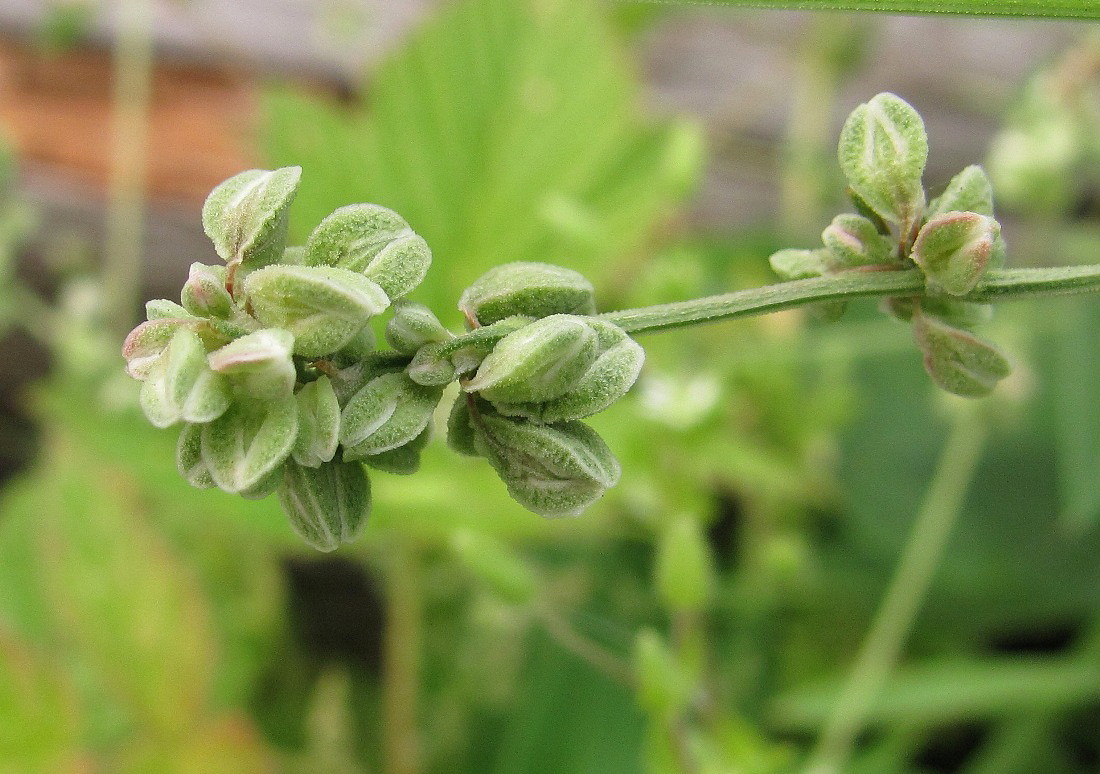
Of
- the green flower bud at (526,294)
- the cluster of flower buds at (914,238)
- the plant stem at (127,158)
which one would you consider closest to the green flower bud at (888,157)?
the cluster of flower buds at (914,238)

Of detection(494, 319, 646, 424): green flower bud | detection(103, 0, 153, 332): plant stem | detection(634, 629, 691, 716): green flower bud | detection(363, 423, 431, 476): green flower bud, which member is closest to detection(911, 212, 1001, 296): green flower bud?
detection(494, 319, 646, 424): green flower bud

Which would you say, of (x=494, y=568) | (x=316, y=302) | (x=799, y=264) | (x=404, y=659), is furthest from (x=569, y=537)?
(x=316, y=302)

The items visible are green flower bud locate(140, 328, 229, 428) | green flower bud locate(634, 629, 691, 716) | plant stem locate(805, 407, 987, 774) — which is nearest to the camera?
green flower bud locate(140, 328, 229, 428)

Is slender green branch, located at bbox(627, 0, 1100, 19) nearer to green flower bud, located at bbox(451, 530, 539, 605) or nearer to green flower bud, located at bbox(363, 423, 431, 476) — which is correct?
green flower bud, located at bbox(363, 423, 431, 476)

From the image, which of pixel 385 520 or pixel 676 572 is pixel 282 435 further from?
pixel 385 520

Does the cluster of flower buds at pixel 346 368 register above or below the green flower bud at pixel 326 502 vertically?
above

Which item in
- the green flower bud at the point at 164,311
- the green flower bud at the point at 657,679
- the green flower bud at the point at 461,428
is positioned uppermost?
the green flower bud at the point at 164,311

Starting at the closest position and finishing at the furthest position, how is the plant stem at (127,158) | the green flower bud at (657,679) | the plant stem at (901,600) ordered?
the green flower bud at (657,679)
the plant stem at (901,600)
the plant stem at (127,158)

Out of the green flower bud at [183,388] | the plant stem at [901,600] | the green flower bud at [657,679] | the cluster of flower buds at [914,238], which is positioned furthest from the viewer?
the plant stem at [901,600]

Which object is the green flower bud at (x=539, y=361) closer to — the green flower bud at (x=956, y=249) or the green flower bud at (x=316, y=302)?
the green flower bud at (x=316, y=302)
